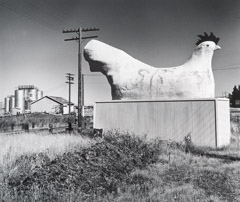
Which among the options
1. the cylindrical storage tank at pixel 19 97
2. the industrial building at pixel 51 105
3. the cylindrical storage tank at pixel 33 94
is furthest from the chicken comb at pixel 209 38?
the cylindrical storage tank at pixel 19 97

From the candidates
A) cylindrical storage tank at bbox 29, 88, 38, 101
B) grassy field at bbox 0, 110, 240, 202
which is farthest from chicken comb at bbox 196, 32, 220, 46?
cylindrical storage tank at bbox 29, 88, 38, 101

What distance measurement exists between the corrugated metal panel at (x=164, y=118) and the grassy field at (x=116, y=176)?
6.56 feet

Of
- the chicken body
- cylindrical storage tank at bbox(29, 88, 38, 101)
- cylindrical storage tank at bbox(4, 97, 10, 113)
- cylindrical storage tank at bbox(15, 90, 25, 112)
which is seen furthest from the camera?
cylindrical storage tank at bbox(4, 97, 10, 113)

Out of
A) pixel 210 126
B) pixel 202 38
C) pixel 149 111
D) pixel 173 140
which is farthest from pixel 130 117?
pixel 202 38

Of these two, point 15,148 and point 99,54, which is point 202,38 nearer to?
point 99,54

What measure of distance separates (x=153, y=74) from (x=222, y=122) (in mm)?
3626

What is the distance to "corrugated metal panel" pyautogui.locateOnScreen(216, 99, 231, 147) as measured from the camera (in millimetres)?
9297

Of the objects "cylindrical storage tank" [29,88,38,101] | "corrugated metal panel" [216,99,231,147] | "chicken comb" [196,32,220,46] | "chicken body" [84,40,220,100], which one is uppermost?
"cylindrical storage tank" [29,88,38,101]

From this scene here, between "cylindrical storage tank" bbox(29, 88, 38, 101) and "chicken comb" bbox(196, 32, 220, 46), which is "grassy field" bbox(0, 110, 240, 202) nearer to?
"chicken comb" bbox(196, 32, 220, 46)

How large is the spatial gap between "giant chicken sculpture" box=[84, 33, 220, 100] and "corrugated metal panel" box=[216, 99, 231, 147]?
79 cm

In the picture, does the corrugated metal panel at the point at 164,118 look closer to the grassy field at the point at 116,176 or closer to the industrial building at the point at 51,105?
the grassy field at the point at 116,176

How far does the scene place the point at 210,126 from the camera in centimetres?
929

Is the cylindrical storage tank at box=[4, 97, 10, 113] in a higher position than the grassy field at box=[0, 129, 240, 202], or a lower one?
higher

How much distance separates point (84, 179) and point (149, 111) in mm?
6217
